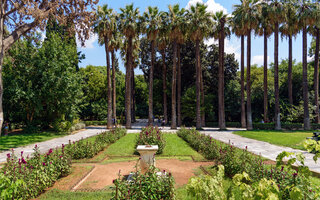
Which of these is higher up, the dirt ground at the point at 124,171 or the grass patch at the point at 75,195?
the grass patch at the point at 75,195

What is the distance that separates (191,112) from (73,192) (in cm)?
2410

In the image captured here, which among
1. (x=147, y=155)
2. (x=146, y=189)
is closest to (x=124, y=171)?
(x=147, y=155)

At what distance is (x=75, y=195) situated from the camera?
5.08 metres

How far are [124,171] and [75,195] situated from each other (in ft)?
7.54

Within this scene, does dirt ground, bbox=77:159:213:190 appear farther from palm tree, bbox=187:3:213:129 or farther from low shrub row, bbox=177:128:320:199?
palm tree, bbox=187:3:213:129

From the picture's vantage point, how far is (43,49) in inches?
725

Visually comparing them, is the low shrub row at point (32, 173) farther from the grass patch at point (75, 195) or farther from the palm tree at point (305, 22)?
the palm tree at point (305, 22)

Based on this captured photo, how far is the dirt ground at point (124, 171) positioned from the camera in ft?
19.8

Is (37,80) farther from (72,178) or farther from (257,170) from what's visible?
(257,170)

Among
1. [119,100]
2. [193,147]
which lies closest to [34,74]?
[193,147]

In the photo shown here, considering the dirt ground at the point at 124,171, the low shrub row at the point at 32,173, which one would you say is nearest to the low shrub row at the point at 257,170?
the dirt ground at the point at 124,171

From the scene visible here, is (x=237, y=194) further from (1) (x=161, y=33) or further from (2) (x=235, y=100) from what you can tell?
(2) (x=235, y=100)

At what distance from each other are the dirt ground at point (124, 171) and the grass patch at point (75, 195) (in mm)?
524

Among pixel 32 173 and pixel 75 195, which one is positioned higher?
pixel 32 173
